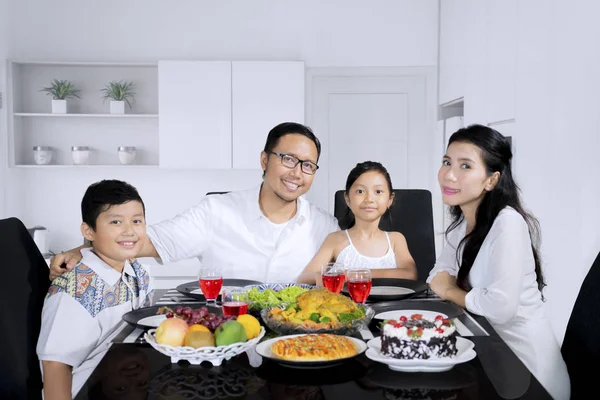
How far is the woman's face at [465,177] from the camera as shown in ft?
6.88

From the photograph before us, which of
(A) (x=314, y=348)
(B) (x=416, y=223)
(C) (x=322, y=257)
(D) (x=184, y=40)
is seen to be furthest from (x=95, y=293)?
(D) (x=184, y=40)

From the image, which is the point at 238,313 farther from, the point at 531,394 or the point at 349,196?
the point at 349,196

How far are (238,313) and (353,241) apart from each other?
1.23 meters

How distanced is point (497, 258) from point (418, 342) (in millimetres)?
658

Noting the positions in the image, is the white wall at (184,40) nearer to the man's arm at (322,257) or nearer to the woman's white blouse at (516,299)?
the man's arm at (322,257)

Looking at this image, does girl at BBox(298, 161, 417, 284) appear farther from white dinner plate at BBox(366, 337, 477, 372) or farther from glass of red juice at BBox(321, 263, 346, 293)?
white dinner plate at BBox(366, 337, 477, 372)

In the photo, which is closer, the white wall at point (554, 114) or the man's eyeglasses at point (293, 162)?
the man's eyeglasses at point (293, 162)

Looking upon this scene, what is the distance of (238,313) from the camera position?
165 cm

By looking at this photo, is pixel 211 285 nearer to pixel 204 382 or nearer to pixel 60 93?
pixel 204 382

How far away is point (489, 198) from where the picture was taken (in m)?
2.11

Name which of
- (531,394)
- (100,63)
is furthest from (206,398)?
(100,63)

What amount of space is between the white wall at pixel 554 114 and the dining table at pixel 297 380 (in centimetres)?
148

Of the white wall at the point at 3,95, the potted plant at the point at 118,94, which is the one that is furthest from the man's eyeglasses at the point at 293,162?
the white wall at the point at 3,95

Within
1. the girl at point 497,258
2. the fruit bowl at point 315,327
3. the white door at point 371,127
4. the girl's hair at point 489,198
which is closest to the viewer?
the fruit bowl at point 315,327
